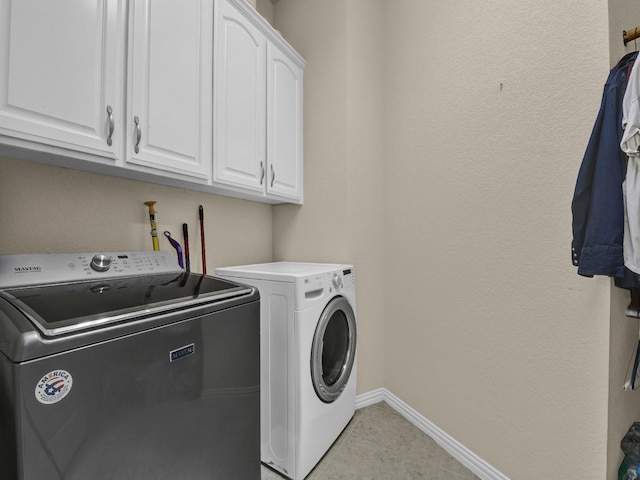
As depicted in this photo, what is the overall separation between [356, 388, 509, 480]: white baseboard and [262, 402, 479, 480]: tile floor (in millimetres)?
29

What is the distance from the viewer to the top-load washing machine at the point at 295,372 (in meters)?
1.42

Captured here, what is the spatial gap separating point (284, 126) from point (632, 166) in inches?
71.7

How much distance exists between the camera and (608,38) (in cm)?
100

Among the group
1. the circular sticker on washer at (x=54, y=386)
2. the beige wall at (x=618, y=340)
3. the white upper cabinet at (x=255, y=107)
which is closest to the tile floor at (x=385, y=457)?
the beige wall at (x=618, y=340)

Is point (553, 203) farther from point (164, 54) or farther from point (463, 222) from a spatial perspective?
point (164, 54)

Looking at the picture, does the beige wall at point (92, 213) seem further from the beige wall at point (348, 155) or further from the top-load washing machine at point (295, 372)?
the beige wall at point (348, 155)

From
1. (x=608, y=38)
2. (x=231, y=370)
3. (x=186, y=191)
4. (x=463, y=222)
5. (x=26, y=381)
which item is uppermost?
(x=608, y=38)

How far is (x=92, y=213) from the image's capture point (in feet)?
4.35

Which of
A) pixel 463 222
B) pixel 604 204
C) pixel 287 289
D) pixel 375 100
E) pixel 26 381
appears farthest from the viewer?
pixel 375 100

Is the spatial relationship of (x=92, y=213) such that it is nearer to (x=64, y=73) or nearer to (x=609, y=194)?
(x=64, y=73)

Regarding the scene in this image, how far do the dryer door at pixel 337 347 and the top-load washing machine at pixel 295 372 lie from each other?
0.01 m

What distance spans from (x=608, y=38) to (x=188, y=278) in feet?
6.19

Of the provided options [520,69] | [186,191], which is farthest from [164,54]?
[520,69]

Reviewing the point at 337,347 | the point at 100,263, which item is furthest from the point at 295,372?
the point at 100,263
